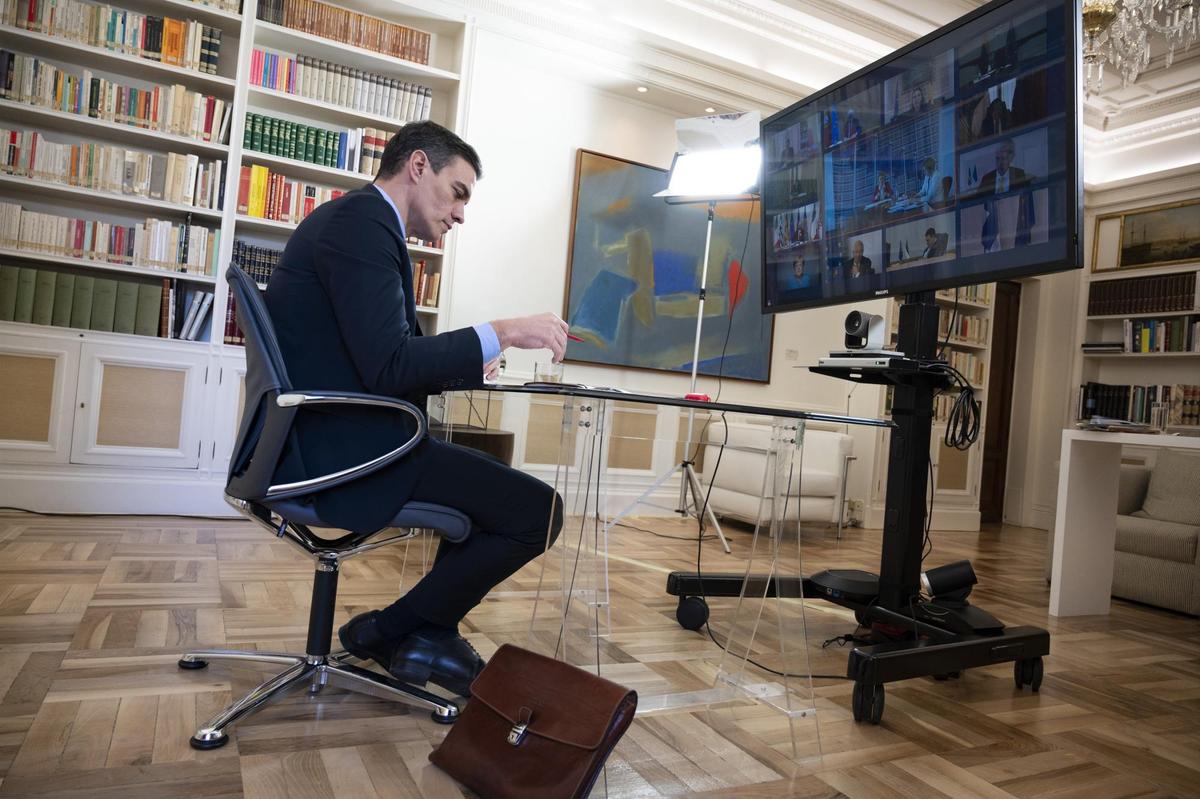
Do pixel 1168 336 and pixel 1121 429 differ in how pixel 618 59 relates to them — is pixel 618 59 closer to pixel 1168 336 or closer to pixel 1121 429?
pixel 1121 429

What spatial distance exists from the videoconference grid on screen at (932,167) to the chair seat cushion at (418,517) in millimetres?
1322

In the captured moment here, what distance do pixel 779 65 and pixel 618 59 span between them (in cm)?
117

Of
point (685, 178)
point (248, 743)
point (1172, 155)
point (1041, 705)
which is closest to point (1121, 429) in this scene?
point (1041, 705)

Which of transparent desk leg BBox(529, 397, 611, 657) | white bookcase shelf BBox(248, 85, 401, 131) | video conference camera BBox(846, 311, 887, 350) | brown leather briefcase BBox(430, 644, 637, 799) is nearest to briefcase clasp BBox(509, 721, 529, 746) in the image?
brown leather briefcase BBox(430, 644, 637, 799)

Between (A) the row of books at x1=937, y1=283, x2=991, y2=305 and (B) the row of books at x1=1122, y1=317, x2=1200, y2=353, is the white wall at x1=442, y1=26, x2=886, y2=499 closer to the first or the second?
(A) the row of books at x1=937, y1=283, x2=991, y2=305

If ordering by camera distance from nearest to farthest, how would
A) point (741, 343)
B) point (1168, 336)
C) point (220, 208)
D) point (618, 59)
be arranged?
point (220, 208), point (618, 59), point (741, 343), point (1168, 336)

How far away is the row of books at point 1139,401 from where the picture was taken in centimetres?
552

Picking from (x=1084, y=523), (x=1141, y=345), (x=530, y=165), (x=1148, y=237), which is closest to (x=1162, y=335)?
(x=1141, y=345)

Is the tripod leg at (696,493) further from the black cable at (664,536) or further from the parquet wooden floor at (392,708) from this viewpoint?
the parquet wooden floor at (392,708)

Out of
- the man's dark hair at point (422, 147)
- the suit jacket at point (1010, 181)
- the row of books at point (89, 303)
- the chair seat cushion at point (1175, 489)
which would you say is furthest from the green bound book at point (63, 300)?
the chair seat cushion at point (1175, 489)

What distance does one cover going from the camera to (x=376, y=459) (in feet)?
4.65

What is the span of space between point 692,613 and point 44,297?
9.68 feet

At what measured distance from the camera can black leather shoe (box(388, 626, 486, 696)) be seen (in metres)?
1.61

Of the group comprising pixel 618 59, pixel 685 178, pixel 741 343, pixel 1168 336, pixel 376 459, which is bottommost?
pixel 376 459
